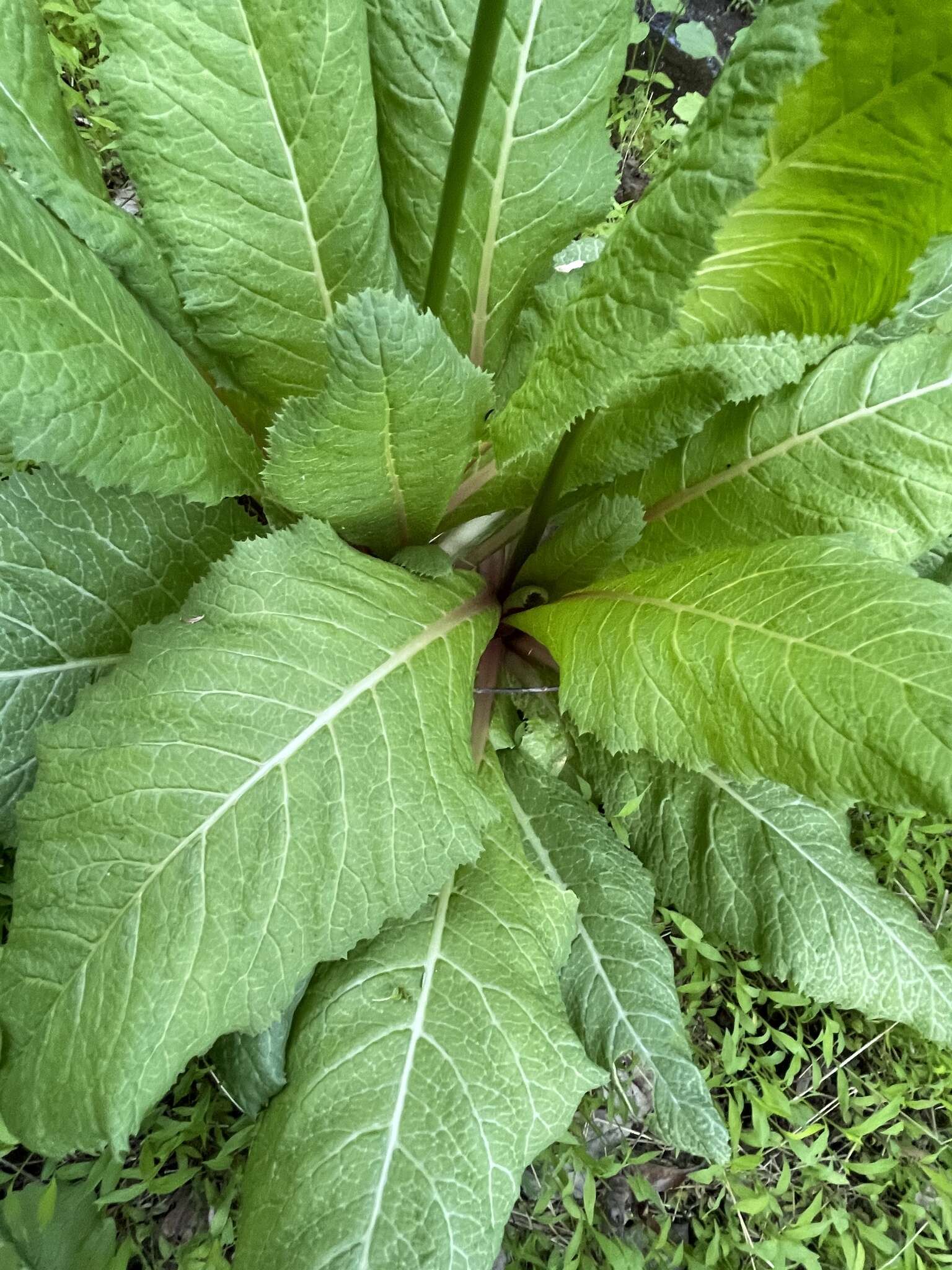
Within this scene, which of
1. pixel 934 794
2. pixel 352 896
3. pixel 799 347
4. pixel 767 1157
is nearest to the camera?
pixel 934 794

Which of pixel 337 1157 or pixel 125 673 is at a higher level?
pixel 125 673

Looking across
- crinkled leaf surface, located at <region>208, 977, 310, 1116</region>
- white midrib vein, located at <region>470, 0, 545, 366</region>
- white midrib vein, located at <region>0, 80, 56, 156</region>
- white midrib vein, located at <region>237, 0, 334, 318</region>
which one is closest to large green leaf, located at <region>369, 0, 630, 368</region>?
white midrib vein, located at <region>470, 0, 545, 366</region>

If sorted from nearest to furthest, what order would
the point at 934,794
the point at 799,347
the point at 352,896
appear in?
the point at 934,794 < the point at 352,896 < the point at 799,347

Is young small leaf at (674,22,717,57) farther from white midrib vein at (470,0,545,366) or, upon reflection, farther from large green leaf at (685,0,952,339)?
large green leaf at (685,0,952,339)

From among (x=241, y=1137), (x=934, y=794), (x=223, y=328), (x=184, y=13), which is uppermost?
(x=184, y=13)

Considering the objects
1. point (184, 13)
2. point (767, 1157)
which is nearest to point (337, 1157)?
point (767, 1157)

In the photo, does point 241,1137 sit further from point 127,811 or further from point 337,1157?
point 127,811

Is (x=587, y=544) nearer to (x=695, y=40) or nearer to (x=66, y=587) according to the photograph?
(x=66, y=587)
